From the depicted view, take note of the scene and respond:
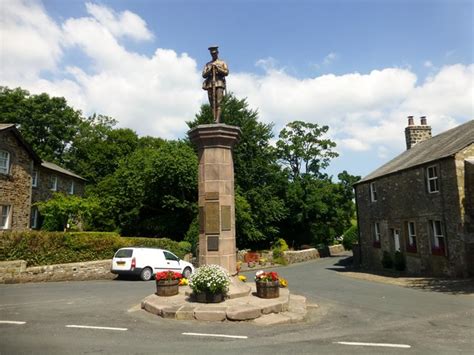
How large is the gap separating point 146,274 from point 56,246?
4.92 m

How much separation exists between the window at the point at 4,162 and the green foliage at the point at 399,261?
25120 millimetres

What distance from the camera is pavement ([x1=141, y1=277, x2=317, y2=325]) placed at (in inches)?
336

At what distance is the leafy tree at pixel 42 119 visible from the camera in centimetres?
4075

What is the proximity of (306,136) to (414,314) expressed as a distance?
34.8m

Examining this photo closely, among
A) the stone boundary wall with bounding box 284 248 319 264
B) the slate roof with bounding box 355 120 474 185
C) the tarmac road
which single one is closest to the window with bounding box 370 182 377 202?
the slate roof with bounding box 355 120 474 185

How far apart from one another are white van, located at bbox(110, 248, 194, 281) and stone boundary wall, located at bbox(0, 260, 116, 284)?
1.06 m

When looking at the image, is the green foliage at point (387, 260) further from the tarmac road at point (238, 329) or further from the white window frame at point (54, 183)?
the white window frame at point (54, 183)

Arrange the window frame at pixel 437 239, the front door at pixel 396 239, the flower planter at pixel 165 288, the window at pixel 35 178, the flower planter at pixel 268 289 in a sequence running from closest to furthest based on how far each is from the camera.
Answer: the flower planter at pixel 268 289 < the flower planter at pixel 165 288 < the window frame at pixel 437 239 < the front door at pixel 396 239 < the window at pixel 35 178

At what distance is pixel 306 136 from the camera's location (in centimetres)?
4306

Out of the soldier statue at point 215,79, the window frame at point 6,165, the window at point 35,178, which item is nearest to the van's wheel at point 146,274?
the soldier statue at point 215,79

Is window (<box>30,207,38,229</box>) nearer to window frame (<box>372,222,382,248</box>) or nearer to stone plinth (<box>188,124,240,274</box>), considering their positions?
stone plinth (<box>188,124,240,274</box>)

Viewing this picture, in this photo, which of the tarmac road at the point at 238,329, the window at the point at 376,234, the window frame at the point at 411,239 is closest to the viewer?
the tarmac road at the point at 238,329

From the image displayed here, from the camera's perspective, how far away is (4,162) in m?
22.5

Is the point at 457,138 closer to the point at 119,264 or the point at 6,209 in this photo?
the point at 119,264
